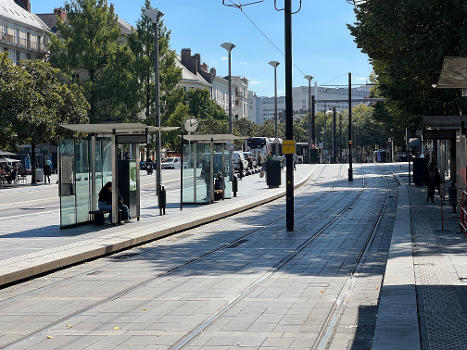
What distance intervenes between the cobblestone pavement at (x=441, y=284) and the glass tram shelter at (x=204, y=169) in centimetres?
1078

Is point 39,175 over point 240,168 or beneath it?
beneath

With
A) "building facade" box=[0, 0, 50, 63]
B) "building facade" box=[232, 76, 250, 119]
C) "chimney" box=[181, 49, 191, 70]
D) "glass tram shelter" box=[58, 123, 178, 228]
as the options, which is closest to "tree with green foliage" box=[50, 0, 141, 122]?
"building facade" box=[0, 0, 50, 63]

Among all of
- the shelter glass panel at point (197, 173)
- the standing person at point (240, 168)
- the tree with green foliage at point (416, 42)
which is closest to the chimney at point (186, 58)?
the standing person at point (240, 168)

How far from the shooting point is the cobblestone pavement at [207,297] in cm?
744

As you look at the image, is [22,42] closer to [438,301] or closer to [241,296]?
[241,296]

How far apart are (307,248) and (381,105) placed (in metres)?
35.6

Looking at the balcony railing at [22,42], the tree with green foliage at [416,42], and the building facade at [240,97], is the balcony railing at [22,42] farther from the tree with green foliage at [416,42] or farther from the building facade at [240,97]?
the building facade at [240,97]

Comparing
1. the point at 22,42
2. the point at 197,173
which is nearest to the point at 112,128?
the point at 197,173

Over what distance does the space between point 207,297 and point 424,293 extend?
2.83 meters

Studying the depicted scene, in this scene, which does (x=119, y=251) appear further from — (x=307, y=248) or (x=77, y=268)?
(x=307, y=248)

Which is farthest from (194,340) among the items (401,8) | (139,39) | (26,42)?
(26,42)

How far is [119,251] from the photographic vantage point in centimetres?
1563

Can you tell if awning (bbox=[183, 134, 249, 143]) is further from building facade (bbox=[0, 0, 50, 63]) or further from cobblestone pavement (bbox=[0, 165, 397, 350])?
building facade (bbox=[0, 0, 50, 63])

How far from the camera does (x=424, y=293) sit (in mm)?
9102
